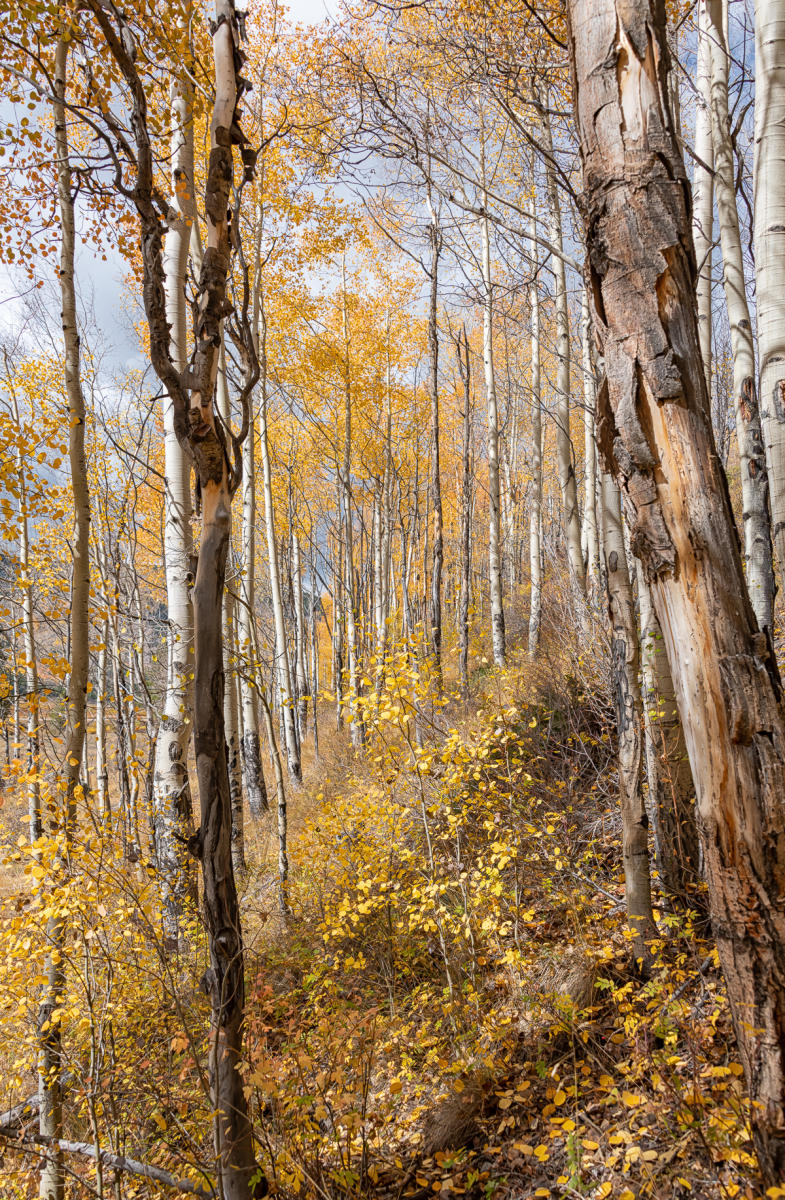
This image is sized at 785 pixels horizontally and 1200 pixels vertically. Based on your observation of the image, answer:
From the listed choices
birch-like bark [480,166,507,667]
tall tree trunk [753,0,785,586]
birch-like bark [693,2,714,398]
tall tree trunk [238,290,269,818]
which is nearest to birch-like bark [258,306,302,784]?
tall tree trunk [238,290,269,818]

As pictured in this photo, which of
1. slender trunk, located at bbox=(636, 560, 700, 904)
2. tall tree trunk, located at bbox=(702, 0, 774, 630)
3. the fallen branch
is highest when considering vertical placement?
tall tree trunk, located at bbox=(702, 0, 774, 630)

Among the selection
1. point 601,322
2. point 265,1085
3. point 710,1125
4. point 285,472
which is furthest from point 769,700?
point 285,472

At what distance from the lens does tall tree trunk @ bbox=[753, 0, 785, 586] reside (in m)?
2.58

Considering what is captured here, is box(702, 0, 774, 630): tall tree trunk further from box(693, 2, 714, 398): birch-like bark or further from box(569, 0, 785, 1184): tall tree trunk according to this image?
box(569, 0, 785, 1184): tall tree trunk

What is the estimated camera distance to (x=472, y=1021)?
3.33 meters

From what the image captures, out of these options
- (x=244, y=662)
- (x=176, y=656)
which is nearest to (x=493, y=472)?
(x=244, y=662)

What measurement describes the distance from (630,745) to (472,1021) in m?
1.94

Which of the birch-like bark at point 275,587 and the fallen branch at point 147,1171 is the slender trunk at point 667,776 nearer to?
the fallen branch at point 147,1171

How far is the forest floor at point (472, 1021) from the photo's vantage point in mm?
2176

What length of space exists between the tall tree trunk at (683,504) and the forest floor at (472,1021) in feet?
1.65

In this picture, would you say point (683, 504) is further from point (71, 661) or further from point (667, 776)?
point (71, 661)

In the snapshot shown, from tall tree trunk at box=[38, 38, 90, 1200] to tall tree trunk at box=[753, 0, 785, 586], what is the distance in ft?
11.5

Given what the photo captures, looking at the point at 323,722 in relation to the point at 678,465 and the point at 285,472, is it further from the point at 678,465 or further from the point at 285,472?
the point at 678,465

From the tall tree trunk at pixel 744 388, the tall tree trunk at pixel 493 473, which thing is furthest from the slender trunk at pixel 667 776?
the tall tree trunk at pixel 493 473
